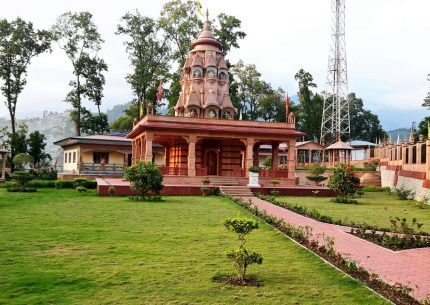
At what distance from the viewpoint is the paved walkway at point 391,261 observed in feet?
23.7

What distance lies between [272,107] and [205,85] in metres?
32.5

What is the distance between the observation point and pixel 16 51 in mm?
41812

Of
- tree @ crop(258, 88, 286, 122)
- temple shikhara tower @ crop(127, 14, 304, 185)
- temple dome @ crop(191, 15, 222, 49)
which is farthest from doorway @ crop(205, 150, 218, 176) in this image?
tree @ crop(258, 88, 286, 122)

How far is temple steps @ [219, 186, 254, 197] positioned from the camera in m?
24.6

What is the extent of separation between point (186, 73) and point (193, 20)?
42.2 feet

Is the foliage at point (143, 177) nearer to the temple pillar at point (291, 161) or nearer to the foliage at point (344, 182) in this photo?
the foliage at point (344, 182)

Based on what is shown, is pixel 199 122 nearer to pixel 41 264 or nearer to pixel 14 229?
pixel 14 229

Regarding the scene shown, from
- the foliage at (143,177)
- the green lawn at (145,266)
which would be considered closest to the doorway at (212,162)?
the foliage at (143,177)

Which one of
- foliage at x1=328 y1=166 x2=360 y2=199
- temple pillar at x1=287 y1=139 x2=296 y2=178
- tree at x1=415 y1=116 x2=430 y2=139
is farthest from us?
tree at x1=415 y1=116 x2=430 y2=139

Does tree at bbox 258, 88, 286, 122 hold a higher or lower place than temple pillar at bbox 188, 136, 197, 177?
higher

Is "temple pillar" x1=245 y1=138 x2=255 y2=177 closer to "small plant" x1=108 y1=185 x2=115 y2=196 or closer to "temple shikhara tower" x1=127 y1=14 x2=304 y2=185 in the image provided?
"temple shikhara tower" x1=127 y1=14 x2=304 y2=185

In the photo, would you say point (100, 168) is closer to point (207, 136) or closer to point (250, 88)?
point (207, 136)

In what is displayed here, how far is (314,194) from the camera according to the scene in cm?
2633

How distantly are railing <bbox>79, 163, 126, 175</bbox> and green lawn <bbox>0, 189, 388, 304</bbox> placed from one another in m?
22.9
